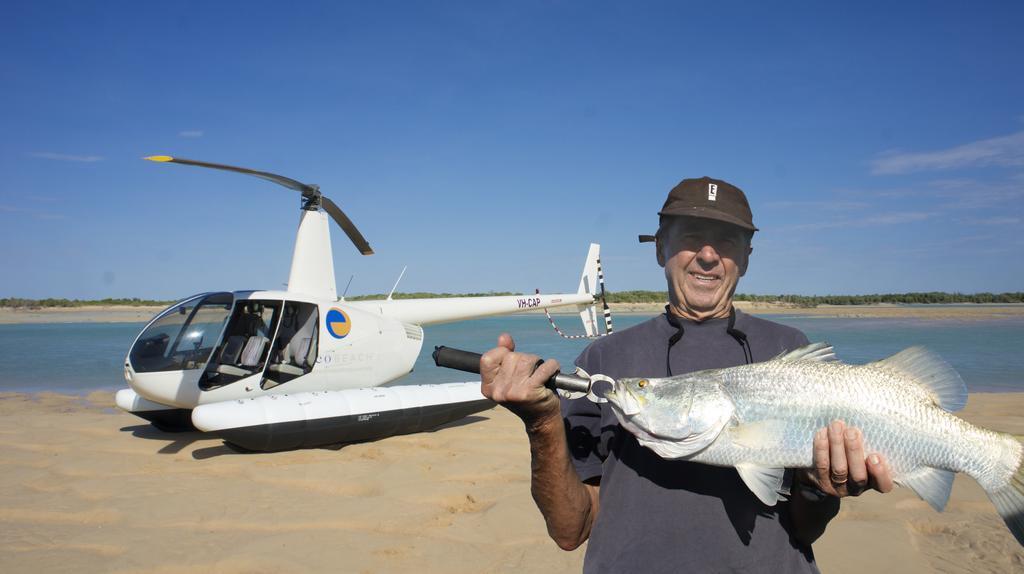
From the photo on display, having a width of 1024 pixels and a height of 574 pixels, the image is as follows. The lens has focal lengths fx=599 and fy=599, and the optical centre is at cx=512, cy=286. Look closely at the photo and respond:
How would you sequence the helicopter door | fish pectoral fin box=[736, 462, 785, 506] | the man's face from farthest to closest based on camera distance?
the helicopter door, the man's face, fish pectoral fin box=[736, 462, 785, 506]

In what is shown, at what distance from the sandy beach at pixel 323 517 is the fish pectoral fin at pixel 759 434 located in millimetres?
2969

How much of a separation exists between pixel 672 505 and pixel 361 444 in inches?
284

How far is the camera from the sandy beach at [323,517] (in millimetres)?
4465

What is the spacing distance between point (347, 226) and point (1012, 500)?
9.94 metres

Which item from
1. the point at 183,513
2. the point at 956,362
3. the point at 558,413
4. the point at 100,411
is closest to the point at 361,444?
the point at 183,513

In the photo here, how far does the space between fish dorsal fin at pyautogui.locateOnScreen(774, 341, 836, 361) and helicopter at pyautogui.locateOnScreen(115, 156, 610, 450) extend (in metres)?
6.96

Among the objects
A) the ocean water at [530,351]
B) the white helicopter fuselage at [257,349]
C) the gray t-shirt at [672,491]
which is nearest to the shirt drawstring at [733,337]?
the gray t-shirt at [672,491]

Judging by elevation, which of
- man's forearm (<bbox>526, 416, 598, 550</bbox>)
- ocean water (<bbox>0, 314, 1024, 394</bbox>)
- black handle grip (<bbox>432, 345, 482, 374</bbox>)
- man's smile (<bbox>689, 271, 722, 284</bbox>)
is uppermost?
man's smile (<bbox>689, 271, 722, 284</bbox>)

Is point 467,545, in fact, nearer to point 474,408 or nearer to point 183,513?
point 183,513

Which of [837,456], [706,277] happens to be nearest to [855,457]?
[837,456]

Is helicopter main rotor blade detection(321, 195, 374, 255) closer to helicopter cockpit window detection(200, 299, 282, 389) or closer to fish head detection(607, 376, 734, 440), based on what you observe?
helicopter cockpit window detection(200, 299, 282, 389)

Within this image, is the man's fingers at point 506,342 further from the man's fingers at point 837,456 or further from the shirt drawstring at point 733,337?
the man's fingers at point 837,456

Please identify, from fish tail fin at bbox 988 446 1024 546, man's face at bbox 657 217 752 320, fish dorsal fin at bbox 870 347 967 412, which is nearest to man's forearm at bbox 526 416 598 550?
man's face at bbox 657 217 752 320

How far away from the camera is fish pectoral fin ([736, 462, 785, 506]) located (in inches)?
69.9
